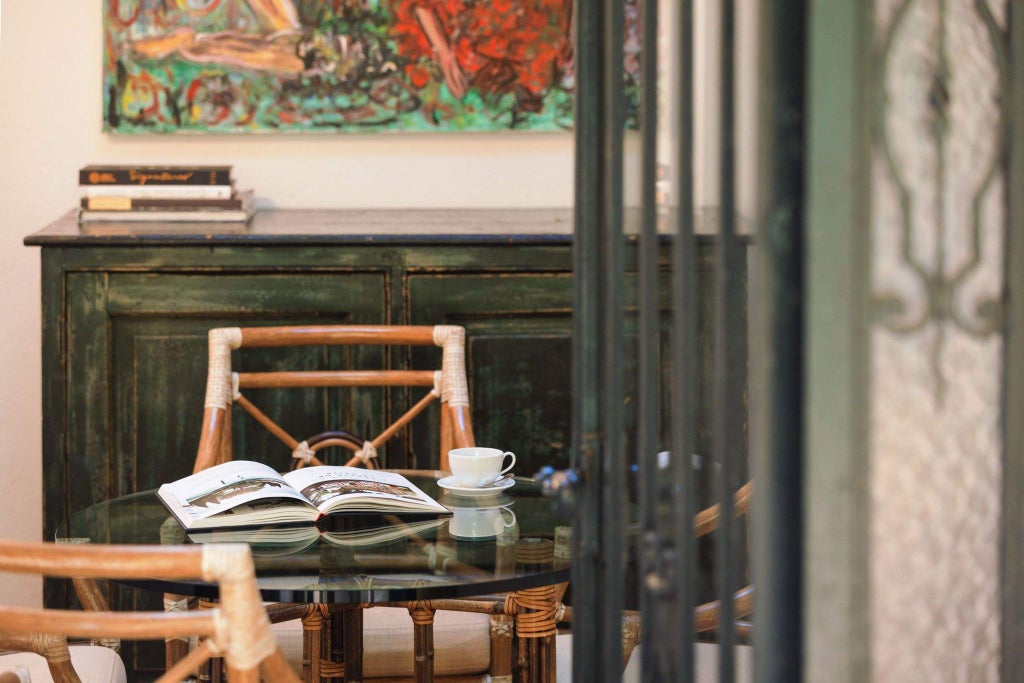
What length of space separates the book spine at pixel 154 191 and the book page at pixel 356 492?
121 cm

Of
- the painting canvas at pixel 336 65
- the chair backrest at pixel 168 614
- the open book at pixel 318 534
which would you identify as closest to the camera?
the chair backrest at pixel 168 614

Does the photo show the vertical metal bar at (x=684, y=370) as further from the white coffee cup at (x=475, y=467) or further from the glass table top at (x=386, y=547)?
the white coffee cup at (x=475, y=467)

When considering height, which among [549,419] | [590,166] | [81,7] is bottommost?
[549,419]

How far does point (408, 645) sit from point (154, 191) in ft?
4.56

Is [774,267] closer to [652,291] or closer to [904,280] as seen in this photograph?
[904,280]

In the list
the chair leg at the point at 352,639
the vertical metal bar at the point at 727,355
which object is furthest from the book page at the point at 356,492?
the vertical metal bar at the point at 727,355

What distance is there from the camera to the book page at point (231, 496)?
1.62 meters

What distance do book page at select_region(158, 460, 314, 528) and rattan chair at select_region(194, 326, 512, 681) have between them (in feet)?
1.03

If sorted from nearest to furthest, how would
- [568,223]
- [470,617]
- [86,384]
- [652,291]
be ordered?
[652,291] < [470,617] < [86,384] < [568,223]

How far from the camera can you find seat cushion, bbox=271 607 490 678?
202 cm

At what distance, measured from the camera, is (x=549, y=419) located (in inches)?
108

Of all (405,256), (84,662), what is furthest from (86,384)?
(84,662)

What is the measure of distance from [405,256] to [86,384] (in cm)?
78

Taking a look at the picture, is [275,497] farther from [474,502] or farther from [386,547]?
[474,502]
